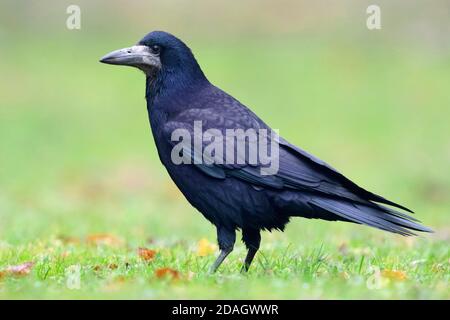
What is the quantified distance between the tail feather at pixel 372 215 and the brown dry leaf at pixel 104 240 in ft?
7.55

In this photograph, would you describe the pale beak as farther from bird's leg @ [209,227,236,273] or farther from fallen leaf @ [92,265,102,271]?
fallen leaf @ [92,265,102,271]

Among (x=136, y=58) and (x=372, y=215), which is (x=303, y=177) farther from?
(x=136, y=58)

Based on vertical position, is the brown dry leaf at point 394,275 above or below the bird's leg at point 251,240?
below

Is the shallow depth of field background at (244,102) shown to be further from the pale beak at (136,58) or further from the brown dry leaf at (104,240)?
the pale beak at (136,58)

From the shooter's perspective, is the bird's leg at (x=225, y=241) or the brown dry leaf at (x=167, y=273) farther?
the bird's leg at (x=225, y=241)

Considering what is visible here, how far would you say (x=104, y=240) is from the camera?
295 inches

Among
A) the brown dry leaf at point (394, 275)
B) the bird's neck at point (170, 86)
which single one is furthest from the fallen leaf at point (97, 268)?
the brown dry leaf at point (394, 275)

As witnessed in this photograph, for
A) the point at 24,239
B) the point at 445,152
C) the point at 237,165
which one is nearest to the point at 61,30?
the point at 445,152

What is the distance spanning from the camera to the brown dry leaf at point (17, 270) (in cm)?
518

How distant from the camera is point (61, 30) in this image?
22.7 meters

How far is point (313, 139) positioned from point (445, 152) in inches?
93.9

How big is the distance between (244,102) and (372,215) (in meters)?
12.5

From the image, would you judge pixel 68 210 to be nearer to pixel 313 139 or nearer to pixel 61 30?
pixel 313 139

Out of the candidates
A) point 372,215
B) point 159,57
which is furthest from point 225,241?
point 159,57
